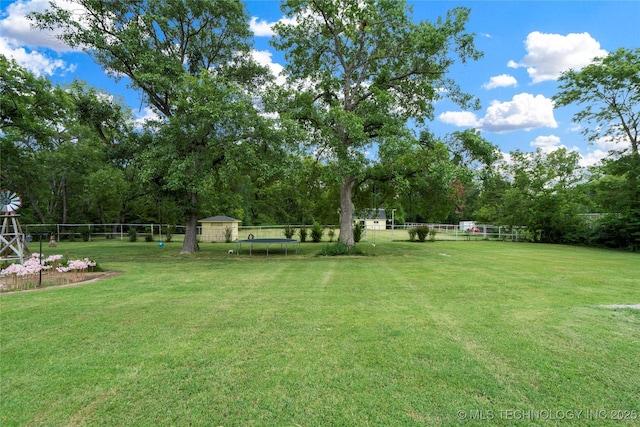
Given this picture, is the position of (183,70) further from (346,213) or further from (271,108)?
(346,213)

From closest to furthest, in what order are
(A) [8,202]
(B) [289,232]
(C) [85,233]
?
(A) [8,202] < (B) [289,232] < (C) [85,233]

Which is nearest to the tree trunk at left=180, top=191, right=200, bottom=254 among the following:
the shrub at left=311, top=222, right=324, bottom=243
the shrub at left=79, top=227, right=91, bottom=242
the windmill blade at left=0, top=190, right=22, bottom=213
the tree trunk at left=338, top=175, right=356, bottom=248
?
the windmill blade at left=0, top=190, right=22, bottom=213

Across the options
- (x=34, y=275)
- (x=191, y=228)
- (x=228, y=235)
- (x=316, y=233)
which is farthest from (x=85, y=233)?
(x=34, y=275)

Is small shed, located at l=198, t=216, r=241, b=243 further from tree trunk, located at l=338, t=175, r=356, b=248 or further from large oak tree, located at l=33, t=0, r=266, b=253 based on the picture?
tree trunk, located at l=338, t=175, r=356, b=248

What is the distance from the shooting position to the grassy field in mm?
2471

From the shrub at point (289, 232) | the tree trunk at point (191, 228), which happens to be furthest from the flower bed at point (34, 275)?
the shrub at point (289, 232)

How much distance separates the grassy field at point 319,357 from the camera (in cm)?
247

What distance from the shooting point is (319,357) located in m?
3.37

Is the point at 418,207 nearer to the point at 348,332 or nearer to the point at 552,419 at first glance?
the point at 348,332

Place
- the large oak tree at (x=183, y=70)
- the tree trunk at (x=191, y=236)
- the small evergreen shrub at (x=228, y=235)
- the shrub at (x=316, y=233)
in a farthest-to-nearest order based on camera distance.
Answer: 1. the small evergreen shrub at (x=228, y=235)
2. the shrub at (x=316, y=233)
3. the tree trunk at (x=191, y=236)
4. the large oak tree at (x=183, y=70)

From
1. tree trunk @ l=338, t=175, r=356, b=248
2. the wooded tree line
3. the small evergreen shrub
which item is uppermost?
the wooded tree line

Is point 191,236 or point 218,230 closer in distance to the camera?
point 191,236

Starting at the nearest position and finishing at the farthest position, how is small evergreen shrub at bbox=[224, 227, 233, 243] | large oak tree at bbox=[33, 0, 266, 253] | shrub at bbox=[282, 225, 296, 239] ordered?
1. large oak tree at bbox=[33, 0, 266, 253]
2. shrub at bbox=[282, 225, 296, 239]
3. small evergreen shrub at bbox=[224, 227, 233, 243]

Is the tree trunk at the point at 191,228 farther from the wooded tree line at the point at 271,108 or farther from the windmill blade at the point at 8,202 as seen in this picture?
the windmill blade at the point at 8,202
